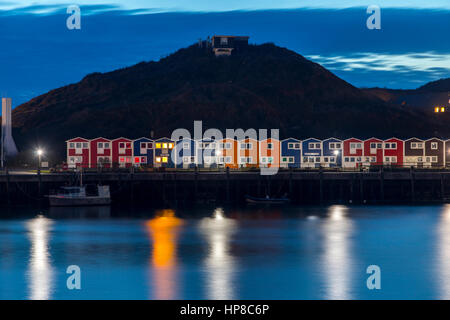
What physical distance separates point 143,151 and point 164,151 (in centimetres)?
365

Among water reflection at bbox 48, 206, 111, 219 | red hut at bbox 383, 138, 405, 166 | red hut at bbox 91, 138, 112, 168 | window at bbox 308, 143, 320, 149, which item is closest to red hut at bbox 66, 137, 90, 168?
red hut at bbox 91, 138, 112, 168

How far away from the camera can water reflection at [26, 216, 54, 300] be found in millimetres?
40812

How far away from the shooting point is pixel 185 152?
383ft

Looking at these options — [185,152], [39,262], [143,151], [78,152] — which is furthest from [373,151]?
[39,262]

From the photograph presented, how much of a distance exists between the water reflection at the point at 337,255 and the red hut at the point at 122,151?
4569 centimetres

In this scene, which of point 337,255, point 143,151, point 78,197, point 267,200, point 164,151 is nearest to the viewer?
point 337,255

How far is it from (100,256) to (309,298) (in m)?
19.3

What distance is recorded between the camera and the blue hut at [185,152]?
116188mm

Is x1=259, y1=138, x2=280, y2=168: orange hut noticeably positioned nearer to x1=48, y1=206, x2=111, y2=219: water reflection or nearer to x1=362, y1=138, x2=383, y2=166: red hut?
x1=362, y1=138, x2=383, y2=166: red hut

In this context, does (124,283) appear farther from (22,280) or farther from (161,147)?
(161,147)

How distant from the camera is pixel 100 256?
5181 centimetres
